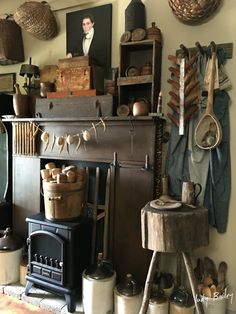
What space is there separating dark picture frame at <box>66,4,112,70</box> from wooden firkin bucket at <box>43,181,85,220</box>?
959 millimetres

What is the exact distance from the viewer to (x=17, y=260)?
2.29m

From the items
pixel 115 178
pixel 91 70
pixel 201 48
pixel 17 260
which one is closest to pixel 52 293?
pixel 17 260

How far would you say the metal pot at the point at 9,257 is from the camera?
223 centimetres

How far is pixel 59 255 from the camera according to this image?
1989mm

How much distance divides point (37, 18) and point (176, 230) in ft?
6.36

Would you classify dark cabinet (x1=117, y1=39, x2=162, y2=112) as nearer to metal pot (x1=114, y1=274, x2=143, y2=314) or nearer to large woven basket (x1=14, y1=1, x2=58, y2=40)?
large woven basket (x1=14, y1=1, x2=58, y2=40)

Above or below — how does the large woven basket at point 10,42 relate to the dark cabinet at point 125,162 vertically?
above

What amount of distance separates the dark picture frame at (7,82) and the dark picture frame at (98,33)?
71cm

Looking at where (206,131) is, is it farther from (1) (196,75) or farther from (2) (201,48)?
(2) (201,48)

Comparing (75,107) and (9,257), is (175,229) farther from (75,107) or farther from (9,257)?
(9,257)

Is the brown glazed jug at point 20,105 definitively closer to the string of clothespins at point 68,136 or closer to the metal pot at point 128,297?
the string of clothespins at point 68,136

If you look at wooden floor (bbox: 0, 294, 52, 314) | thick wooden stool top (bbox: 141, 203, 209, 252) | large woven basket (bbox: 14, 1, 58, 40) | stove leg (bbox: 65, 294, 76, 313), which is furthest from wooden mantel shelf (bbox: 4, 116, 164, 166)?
wooden floor (bbox: 0, 294, 52, 314)

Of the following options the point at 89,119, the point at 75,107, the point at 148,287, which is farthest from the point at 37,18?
the point at 148,287

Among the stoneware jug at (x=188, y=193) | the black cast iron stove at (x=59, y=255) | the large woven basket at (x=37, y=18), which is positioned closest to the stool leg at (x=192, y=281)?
the stoneware jug at (x=188, y=193)
